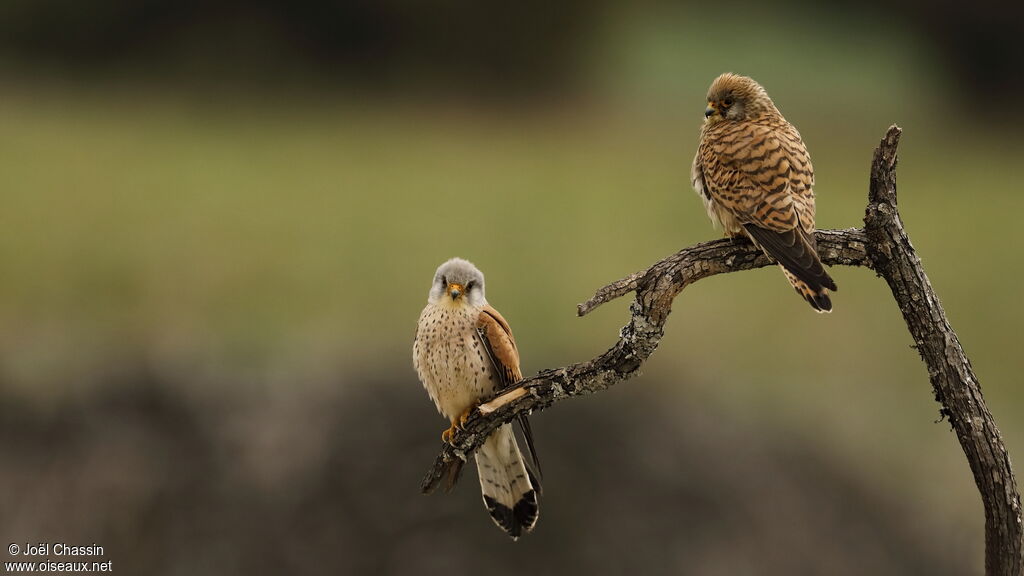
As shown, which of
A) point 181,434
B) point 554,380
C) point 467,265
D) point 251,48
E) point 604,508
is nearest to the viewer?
point 554,380

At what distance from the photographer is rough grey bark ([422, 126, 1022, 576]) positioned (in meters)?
2.27

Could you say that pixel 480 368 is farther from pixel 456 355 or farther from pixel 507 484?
pixel 507 484

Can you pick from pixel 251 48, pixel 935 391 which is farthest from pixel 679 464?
pixel 251 48

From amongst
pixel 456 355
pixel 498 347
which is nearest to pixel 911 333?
pixel 498 347

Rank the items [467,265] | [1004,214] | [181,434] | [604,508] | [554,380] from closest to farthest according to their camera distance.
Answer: [554,380] → [467,265] → [604,508] → [181,434] → [1004,214]

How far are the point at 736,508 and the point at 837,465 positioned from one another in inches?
31.0

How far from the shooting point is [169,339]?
6387mm

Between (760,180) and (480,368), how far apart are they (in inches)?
34.5

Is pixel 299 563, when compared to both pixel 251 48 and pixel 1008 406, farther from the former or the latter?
pixel 251 48

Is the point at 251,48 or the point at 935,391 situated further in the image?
the point at 251,48

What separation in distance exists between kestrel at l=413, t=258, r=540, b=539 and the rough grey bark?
0.78 feet

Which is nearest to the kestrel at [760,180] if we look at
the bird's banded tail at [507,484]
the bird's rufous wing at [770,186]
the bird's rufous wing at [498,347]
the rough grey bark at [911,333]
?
the bird's rufous wing at [770,186]

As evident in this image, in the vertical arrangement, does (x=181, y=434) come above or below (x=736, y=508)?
above

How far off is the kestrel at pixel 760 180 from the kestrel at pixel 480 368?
2.19ft
